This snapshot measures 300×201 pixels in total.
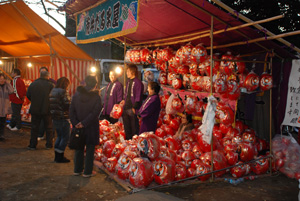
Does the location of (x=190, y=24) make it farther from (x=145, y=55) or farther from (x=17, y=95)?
(x=17, y=95)

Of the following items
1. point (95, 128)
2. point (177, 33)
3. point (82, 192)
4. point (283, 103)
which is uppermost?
point (177, 33)

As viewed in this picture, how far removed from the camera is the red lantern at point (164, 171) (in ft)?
15.9

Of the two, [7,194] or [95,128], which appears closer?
[7,194]

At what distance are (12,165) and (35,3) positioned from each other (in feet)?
63.1

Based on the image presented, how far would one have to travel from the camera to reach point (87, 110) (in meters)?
5.13

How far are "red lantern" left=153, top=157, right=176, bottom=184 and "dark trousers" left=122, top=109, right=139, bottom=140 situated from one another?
92.7 inches

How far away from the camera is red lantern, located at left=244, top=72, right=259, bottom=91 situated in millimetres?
5672

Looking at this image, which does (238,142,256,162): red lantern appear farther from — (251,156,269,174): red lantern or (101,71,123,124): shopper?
(101,71,123,124): shopper

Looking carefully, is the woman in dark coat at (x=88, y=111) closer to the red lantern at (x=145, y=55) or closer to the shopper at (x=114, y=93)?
the shopper at (x=114, y=93)

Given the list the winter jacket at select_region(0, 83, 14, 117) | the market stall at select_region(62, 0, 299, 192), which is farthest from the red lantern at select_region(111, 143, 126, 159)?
the winter jacket at select_region(0, 83, 14, 117)

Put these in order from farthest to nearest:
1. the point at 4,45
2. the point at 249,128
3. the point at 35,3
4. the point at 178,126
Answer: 1. the point at 35,3
2. the point at 4,45
3. the point at 178,126
4. the point at 249,128

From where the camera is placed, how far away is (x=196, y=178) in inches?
210

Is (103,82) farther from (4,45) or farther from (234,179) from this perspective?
(234,179)

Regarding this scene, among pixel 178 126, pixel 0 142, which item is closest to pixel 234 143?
pixel 178 126
